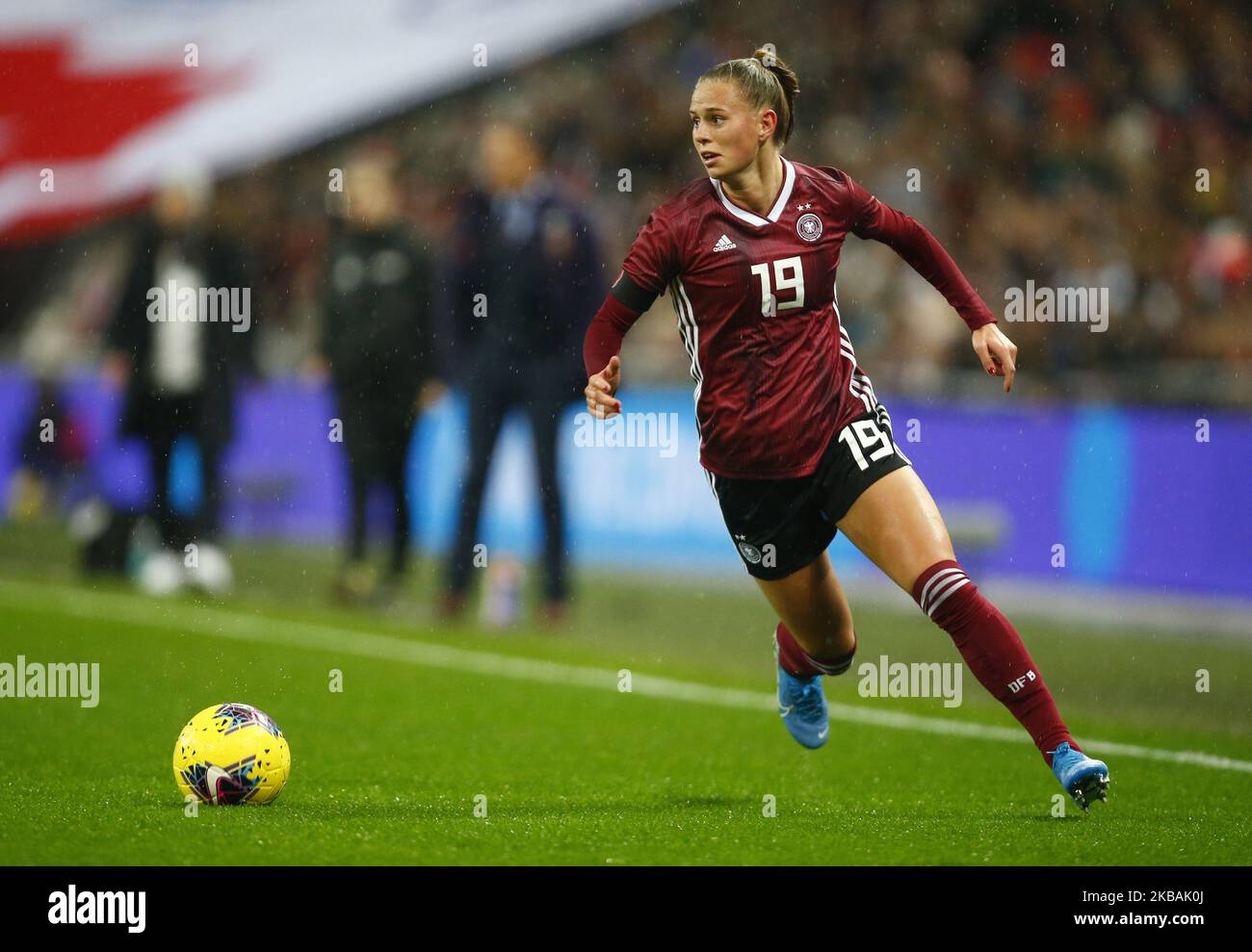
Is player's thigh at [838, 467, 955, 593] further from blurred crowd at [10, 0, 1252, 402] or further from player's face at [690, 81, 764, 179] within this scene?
blurred crowd at [10, 0, 1252, 402]

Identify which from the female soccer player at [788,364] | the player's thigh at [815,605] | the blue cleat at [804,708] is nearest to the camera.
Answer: the female soccer player at [788,364]

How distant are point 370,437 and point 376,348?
1.86ft

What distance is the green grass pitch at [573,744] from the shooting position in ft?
17.6

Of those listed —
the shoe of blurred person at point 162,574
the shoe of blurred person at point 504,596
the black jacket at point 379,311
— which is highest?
the black jacket at point 379,311

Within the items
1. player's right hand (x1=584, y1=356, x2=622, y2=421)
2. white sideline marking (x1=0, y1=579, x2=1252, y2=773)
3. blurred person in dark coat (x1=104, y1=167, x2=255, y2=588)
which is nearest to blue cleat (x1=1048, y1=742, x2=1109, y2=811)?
player's right hand (x1=584, y1=356, x2=622, y2=421)

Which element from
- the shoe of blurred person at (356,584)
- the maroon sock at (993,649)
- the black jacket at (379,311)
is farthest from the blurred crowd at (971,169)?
the maroon sock at (993,649)

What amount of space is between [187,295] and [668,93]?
5.01 metres

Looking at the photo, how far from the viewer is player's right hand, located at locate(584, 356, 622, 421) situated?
5.69 m

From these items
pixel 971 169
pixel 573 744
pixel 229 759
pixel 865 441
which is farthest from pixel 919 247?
pixel 971 169

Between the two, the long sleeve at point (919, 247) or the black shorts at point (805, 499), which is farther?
the long sleeve at point (919, 247)

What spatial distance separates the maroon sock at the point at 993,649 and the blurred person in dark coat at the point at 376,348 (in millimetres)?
6135

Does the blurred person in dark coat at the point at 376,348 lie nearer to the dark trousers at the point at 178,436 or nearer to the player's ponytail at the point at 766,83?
the dark trousers at the point at 178,436

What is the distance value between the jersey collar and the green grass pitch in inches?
75.9
